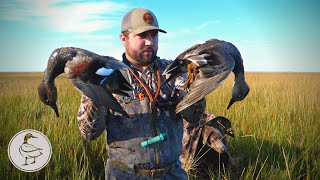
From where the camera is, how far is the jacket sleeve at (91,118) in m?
2.61

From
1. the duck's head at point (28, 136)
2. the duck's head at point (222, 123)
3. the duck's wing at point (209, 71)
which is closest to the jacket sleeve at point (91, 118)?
the duck's wing at point (209, 71)

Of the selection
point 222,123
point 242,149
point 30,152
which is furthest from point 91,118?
point 242,149

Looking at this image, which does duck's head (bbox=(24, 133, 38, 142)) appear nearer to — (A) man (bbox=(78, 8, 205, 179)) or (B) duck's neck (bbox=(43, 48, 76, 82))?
(A) man (bbox=(78, 8, 205, 179))

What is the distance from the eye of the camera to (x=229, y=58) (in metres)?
2.39

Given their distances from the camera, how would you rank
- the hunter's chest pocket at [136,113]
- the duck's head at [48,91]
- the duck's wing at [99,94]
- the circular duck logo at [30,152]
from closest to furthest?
the duck's wing at [99,94]
the duck's head at [48,91]
the hunter's chest pocket at [136,113]
the circular duck logo at [30,152]

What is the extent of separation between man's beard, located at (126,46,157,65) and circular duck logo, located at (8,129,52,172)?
1.92 metres

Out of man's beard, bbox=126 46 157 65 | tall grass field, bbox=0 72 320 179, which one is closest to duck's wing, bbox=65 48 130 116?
man's beard, bbox=126 46 157 65

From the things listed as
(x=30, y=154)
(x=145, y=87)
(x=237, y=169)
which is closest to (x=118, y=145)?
(x=145, y=87)

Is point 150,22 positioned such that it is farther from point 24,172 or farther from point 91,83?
point 24,172

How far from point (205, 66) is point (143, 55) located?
27.4 inches

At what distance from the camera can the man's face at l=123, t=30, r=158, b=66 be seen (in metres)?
2.84

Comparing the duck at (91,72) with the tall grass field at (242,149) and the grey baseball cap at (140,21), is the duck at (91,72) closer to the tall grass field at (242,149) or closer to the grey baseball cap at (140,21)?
the grey baseball cap at (140,21)

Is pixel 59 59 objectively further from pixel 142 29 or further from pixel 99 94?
pixel 142 29

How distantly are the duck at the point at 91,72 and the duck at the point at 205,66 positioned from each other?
1.53 feet
